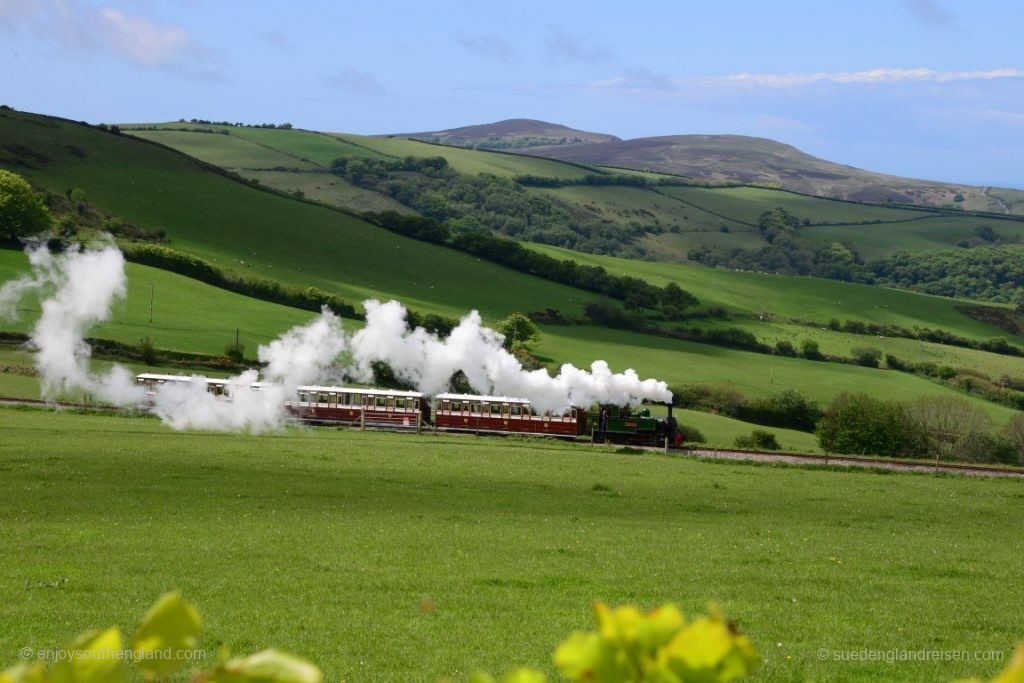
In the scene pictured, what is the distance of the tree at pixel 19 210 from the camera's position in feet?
330

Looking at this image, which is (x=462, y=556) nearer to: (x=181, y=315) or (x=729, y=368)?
(x=181, y=315)

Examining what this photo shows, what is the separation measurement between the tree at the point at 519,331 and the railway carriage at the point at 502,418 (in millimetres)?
29763

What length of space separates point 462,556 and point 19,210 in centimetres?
9182

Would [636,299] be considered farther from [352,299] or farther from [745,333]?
[352,299]

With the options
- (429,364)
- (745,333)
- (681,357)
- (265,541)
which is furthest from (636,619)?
(745,333)

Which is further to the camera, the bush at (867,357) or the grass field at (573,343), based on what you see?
the bush at (867,357)

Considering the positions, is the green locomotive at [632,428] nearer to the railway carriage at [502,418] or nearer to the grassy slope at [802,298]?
the railway carriage at [502,418]

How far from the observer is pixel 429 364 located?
7106 centimetres

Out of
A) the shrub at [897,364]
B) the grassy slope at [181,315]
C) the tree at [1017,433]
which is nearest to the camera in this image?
the tree at [1017,433]

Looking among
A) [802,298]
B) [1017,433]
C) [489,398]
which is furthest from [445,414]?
[802,298]

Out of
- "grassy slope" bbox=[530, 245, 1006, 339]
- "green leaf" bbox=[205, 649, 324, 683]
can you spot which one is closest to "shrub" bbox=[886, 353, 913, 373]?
"grassy slope" bbox=[530, 245, 1006, 339]

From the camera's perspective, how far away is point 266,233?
→ 436 ft

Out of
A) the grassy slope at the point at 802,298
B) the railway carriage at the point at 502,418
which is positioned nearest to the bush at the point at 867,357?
the grassy slope at the point at 802,298

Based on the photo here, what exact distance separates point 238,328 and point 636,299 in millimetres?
49992
